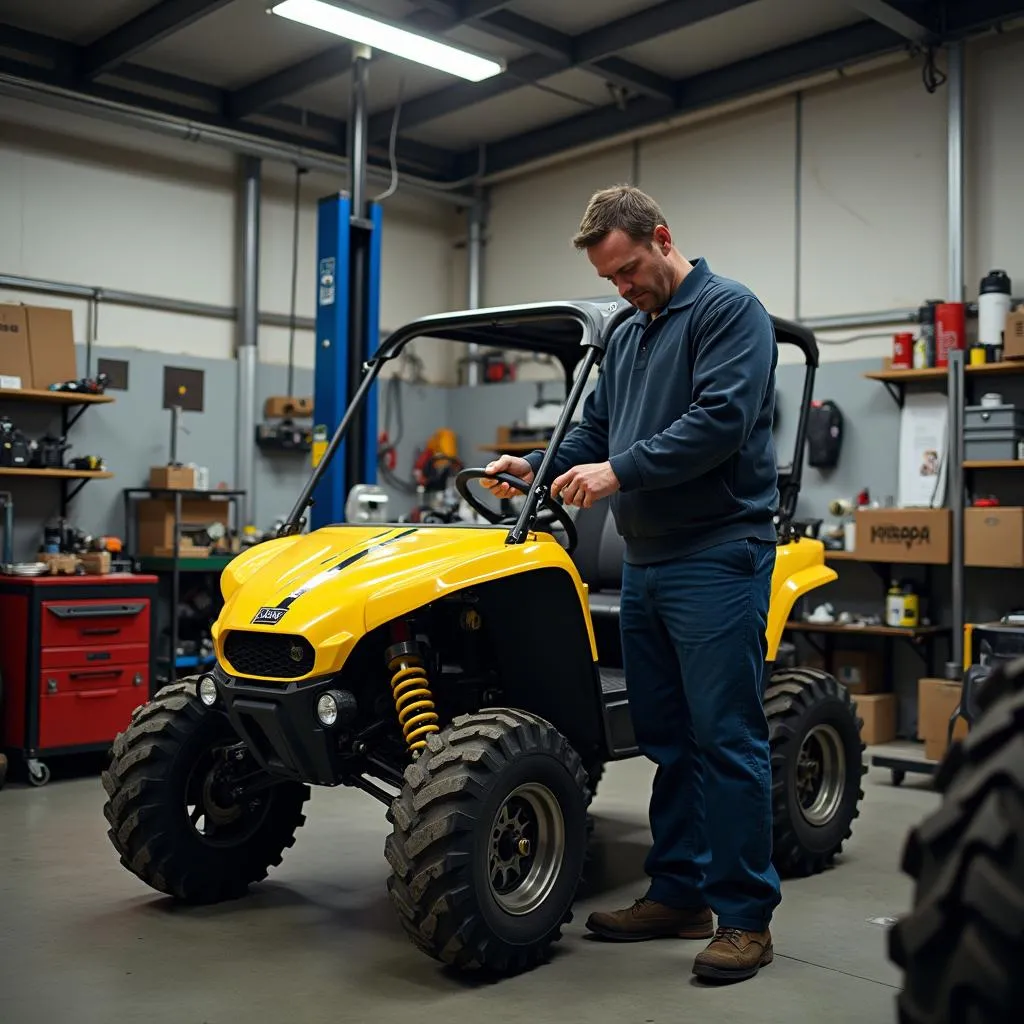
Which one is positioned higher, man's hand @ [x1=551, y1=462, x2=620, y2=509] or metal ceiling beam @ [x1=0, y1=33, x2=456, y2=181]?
metal ceiling beam @ [x1=0, y1=33, x2=456, y2=181]

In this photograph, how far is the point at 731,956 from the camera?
112 inches

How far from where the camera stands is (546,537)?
321 cm

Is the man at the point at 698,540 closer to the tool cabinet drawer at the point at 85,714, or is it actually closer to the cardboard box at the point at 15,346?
the tool cabinet drawer at the point at 85,714

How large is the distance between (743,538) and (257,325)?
20.3ft

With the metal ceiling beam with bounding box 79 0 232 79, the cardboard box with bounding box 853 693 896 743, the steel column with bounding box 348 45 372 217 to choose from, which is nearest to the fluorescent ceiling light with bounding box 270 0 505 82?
the steel column with bounding box 348 45 372 217

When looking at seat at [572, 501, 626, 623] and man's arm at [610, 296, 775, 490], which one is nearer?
man's arm at [610, 296, 775, 490]

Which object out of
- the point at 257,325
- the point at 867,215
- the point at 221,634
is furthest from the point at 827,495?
the point at 221,634

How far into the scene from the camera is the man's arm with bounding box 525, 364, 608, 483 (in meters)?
3.33

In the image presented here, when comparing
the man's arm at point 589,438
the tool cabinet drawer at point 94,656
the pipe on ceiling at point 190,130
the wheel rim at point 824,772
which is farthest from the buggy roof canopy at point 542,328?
the pipe on ceiling at point 190,130

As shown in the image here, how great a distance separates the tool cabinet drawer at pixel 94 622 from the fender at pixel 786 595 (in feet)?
10.6

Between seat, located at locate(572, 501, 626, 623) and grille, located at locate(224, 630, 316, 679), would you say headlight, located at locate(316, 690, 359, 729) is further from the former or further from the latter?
seat, located at locate(572, 501, 626, 623)

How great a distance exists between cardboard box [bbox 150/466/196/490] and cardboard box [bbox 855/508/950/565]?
3969 mm

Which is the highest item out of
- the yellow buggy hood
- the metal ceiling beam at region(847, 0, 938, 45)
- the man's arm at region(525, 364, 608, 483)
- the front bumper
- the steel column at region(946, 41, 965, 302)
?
the metal ceiling beam at region(847, 0, 938, 45)

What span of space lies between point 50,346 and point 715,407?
5244 millimetres
